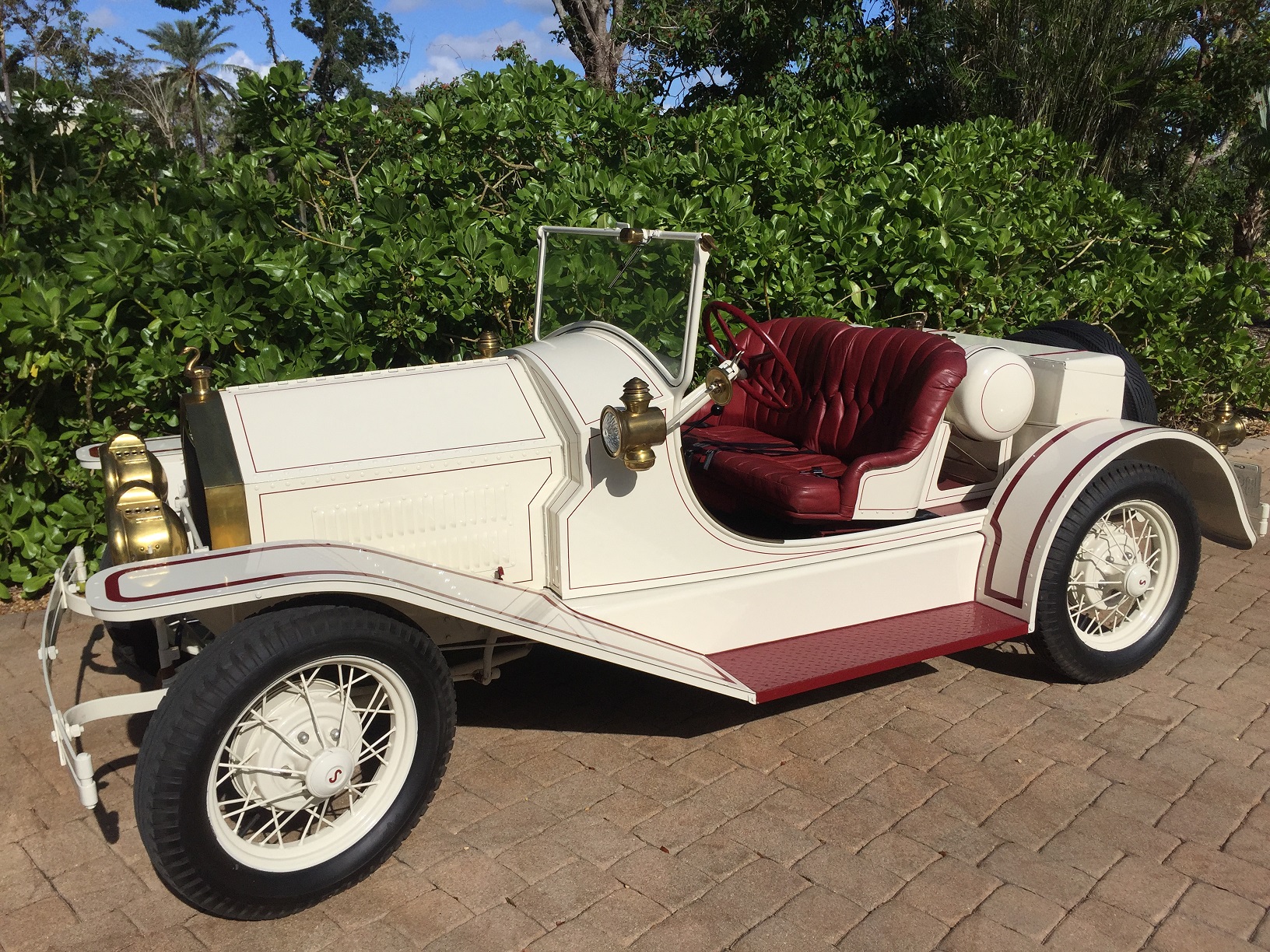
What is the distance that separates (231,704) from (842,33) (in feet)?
35.4

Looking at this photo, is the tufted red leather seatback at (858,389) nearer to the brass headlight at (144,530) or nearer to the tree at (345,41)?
the brass headlight at (144,530)

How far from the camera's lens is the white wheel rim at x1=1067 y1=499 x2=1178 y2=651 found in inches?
147

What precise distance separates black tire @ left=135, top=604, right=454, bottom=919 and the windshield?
4.11ft

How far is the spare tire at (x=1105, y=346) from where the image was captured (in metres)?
4.40

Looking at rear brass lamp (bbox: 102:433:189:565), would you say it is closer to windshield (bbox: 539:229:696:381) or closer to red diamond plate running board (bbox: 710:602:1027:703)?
windshield (bbox: 539:229:696:381)

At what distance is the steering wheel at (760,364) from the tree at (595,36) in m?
9.54

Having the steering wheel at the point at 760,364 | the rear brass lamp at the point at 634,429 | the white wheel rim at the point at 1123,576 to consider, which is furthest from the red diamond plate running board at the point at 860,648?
the steering wheel at the point at 760,364

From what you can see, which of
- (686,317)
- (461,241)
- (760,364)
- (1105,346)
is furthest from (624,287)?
(1105,346)

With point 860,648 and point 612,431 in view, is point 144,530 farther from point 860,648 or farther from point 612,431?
point 860,648

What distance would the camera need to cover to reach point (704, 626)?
3221 millimetres

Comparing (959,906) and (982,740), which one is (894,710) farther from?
Result: (959,906)

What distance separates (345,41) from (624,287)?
115 ft

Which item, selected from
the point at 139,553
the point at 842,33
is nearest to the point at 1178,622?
the point at 139,553

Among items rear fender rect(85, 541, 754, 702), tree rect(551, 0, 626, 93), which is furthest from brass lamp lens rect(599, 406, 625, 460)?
tree rect(551, 0, 626, 93)
